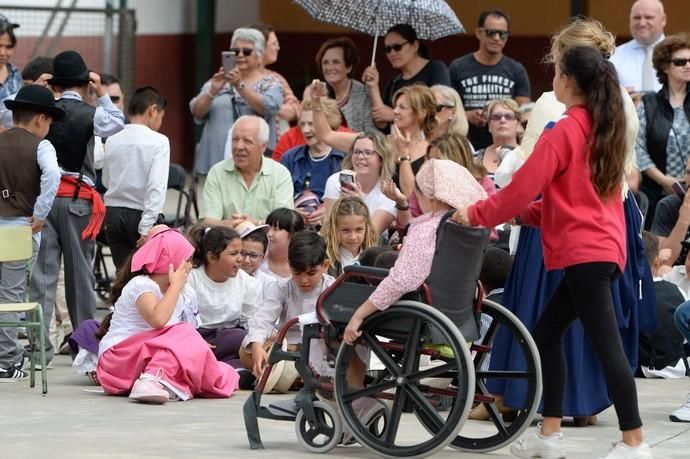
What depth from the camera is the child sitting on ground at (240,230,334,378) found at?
25.8 ft

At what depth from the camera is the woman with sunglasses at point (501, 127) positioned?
33.4ft

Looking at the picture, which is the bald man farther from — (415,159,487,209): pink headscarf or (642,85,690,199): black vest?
(415,159,487,209): pink headscarf

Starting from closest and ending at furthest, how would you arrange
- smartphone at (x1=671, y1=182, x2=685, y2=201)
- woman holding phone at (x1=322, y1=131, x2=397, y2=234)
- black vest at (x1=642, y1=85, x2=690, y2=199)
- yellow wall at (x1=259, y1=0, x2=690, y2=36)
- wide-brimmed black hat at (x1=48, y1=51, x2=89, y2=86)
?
wide-brimmed black hat at (x1=48, y1=51, x2=89, y2=86), woman holding phone at (x1=322, y1=131, x2=397, y2=234), smartphone at (x1=671, y1=182, x2=685, y2=201), black vest at (x1=642, y1=85, x2=690, y2=199), yellow wall at (x1=259, y1=0, x2=690, y2=36)

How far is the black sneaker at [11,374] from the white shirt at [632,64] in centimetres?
498

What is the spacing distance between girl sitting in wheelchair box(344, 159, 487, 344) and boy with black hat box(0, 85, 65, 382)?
2.92 meters

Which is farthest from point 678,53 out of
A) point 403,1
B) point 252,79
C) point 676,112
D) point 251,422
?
point 251,422

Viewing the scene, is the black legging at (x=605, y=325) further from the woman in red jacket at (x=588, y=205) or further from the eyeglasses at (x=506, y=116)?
the eyeglasses at (x=506, y=116)

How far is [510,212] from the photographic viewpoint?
6047 mm

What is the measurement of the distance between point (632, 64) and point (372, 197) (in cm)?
256

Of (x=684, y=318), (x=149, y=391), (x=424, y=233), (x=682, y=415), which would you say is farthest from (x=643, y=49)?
(x=424, y=233)

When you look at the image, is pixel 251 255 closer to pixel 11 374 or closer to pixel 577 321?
pixel 11 374

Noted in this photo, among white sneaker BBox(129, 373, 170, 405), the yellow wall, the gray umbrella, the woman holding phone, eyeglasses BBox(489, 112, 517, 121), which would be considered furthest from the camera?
the yellow wall

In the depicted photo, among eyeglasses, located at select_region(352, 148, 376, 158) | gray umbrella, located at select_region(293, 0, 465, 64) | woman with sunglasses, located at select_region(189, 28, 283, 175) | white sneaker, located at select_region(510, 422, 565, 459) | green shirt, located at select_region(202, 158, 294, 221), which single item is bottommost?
white sneaker, located at select_region(510, 422, 565, 459)

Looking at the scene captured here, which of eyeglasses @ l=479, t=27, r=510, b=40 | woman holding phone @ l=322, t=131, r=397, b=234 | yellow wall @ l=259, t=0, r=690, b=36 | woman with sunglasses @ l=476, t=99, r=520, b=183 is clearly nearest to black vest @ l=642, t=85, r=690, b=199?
woman with sunglasses @ l=476, t=99, r=520, b=183
